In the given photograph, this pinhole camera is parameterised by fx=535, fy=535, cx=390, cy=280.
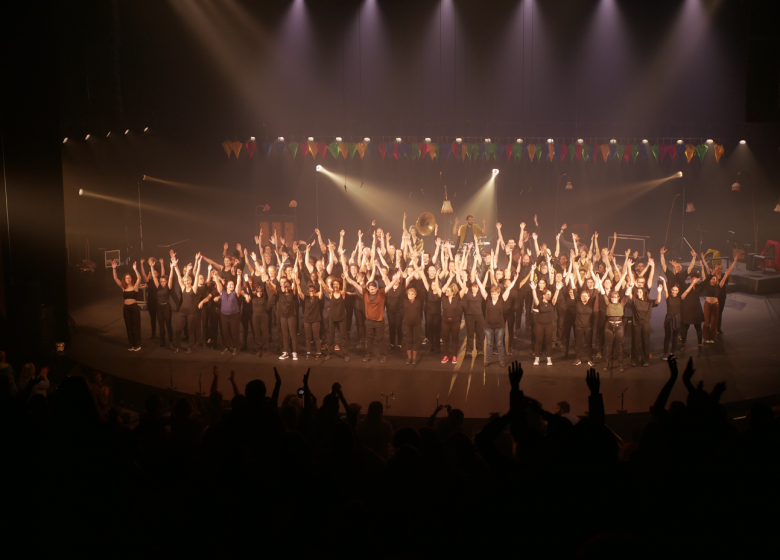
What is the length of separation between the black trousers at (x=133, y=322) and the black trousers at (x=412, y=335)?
4.51 meters

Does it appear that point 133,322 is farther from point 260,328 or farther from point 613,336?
point 613,336

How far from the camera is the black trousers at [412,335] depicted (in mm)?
8266

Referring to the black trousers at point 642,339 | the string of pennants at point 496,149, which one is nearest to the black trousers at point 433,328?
the black trousers at point 642,339

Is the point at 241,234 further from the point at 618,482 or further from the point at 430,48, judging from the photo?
the point at 618,482

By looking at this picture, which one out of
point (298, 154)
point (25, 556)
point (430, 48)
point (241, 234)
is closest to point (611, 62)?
point (430, 48)

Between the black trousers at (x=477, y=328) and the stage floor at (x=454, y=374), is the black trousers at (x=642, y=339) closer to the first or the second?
the stage floor at (x=454, y=374)

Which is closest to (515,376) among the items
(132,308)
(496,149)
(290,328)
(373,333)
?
(373,333)

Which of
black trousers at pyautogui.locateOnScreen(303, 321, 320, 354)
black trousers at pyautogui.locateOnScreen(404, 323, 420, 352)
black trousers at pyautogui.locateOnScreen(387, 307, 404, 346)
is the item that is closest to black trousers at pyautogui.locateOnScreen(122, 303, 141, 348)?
black trousers at pyautogui.locateOnScreen(303, 321, 320, 354)

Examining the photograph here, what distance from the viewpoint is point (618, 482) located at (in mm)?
2018

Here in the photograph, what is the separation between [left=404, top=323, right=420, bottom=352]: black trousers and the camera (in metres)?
8.27

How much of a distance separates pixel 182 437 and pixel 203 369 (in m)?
4.80

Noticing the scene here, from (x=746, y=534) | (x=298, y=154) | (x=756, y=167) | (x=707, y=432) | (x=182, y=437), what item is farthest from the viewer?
(x=298, y=154)

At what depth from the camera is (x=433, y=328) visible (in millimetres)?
8750

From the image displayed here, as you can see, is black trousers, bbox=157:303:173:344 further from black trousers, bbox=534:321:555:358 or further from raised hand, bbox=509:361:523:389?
raised hand, bbox=509:361:523:389
